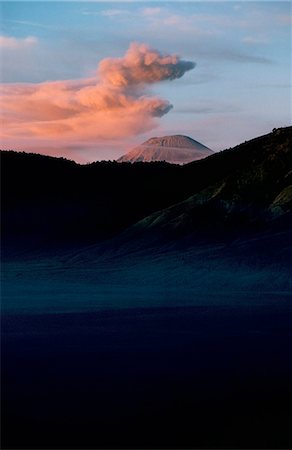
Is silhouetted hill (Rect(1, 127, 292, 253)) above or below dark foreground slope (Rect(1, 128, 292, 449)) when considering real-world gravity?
above

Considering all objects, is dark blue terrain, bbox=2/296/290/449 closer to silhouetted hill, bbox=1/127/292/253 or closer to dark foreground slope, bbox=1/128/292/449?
dark foreground slope, bbox=1/128/292/449

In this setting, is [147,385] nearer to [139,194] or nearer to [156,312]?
[156,312]

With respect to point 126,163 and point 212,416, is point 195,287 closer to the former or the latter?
point 212,416

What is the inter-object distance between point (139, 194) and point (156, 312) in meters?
90.1

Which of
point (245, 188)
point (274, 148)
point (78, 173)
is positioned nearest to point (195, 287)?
point (245, 188)

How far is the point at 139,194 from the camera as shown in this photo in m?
134

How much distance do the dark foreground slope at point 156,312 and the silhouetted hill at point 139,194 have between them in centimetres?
29

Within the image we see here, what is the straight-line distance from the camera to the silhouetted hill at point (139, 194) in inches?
3716

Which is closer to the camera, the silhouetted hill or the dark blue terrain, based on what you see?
the dark blue terrain

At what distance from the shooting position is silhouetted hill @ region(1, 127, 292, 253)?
94375mm

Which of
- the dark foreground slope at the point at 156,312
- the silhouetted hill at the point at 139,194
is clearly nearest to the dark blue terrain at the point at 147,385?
the dark foreground slope at the point at 156,312

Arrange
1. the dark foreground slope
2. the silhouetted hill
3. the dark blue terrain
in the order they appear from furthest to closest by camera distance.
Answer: the silhouetted hill → the dark foreground slope → the dark blue terrain

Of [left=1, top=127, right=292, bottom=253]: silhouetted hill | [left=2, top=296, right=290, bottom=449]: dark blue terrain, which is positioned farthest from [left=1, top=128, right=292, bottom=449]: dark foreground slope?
[left=1, top=127, right=292, bottom=253]: silhouetted hill

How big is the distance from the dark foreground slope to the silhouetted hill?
29 cm
